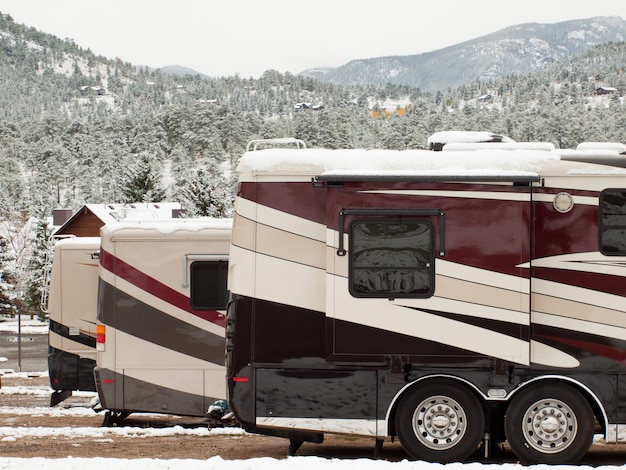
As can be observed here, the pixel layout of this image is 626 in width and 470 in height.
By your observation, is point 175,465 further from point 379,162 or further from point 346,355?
point 379,162

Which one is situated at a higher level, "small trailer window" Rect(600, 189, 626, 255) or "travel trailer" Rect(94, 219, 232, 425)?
"small trailer window" Rect(600, 189, 626, 255)

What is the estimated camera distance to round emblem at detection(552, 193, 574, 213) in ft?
27.8

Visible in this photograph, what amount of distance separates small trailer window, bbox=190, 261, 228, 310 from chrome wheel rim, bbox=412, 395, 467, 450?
168 inches

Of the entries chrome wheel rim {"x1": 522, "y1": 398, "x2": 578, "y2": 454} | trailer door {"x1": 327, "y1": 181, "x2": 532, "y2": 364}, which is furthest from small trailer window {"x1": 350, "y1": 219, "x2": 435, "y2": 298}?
chrome wheel rim {"x1": 522, "y1": 398, "x2": 578, "y2": 454}

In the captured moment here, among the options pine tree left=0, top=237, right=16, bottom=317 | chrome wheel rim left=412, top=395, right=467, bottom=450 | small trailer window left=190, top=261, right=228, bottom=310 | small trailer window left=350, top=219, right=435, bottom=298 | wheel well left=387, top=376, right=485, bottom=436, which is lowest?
pine tree left=0, top=237, right=16, bottom=317

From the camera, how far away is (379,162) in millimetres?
8617

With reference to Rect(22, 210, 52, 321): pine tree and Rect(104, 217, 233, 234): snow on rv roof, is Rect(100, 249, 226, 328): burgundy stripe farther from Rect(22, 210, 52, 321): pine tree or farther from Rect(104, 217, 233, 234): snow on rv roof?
Rect(22, 210, 52, 321): pine tree

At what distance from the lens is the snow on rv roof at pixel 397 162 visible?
8.54 metres

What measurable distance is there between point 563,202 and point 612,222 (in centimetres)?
48

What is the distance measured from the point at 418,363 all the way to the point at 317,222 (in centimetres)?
156

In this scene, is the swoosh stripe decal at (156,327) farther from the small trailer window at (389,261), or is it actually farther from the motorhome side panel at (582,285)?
the motorhome side panel at (582,285)

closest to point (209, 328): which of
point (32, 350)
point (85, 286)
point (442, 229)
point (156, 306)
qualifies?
point (156, 306)

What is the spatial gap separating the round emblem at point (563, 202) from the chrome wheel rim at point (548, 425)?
1.72 meters

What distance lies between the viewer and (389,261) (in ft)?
27.5
